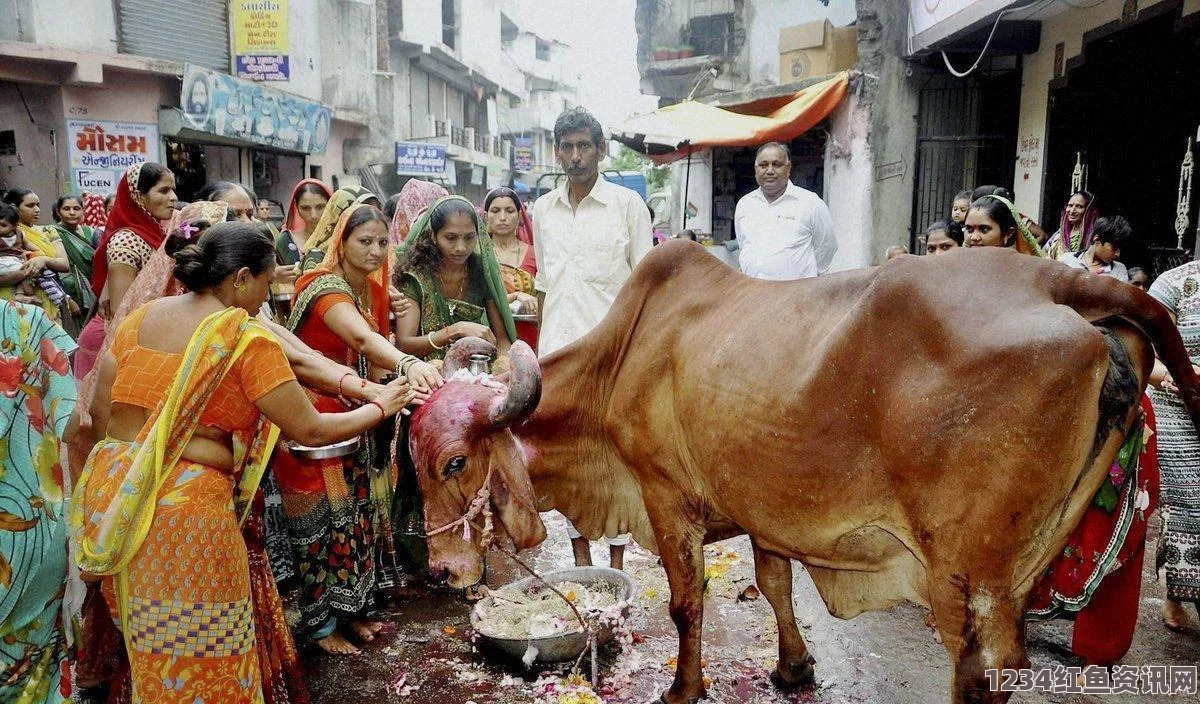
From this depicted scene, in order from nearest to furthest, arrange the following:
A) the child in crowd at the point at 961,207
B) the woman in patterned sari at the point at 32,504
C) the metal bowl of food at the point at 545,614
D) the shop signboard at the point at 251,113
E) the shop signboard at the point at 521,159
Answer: the woman in patterned sari at the point at 32,504, the metal bowl of food at the point at 545,614, the child in crowd at the point at 961,207, the shop signboard at the point at 251,113, the shop signboard at the point at 521,159

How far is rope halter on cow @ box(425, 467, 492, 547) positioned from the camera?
3201mm

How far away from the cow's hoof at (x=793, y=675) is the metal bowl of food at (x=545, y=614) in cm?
75

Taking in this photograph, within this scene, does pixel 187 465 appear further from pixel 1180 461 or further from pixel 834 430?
pixel 1180 461

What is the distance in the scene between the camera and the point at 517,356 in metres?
3.12

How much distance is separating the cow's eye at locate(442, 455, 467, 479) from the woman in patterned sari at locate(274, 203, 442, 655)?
0.82m

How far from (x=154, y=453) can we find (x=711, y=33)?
60.2 feet

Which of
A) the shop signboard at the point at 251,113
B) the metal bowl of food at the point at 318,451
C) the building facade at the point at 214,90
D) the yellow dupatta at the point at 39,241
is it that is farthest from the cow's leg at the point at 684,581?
the shop signboard at the point at 251,113

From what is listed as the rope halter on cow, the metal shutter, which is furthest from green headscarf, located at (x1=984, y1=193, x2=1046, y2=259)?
the metal shutter

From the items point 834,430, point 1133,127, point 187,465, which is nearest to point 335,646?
point 187,465

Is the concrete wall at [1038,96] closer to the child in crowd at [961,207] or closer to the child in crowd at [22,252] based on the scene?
the child in crowd at [961,207]

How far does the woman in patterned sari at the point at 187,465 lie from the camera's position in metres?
2.63

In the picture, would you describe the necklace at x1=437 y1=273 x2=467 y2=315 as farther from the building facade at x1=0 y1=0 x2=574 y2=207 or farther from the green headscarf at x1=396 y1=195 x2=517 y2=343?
Result: the building facade at x1=0 y1=0 x2=574 y2=207

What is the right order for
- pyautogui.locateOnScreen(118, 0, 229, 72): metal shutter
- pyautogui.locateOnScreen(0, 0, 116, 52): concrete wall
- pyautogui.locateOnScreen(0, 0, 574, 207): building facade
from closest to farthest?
pyautogui.locateOnScreen(0, 0, 116, 52): concrete wall → pyautogui.locateOnScreen(0, 0, 574, 207): building facade → pyautogui.locateOnScreen(118, 0, 229, 72): metal shutter

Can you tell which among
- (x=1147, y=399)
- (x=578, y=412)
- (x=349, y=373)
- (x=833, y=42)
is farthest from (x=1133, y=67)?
(x=349, y=373)
